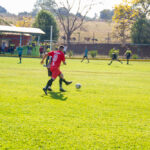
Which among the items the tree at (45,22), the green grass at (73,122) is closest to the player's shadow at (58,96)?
the green grass at (73,122)

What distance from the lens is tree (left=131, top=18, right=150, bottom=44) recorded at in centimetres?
5394

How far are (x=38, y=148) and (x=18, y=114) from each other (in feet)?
7.50

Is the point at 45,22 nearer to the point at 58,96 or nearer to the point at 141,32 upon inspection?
the point at 141,32

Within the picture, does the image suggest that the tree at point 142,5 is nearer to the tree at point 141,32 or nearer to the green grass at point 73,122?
the tree at point 141,32

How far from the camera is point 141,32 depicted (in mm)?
54312

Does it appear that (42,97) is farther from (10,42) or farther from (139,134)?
(10,42)

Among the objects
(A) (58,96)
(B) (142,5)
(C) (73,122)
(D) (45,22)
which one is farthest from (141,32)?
(C) (73,122)

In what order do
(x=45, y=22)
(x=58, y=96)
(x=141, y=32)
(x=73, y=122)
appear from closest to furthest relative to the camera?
(x=73, y=122) → (x=58, y=96) → (x=141, y=32) → (x=45, y=22)

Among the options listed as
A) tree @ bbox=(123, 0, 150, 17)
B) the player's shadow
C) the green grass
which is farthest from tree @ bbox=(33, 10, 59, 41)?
the green grass

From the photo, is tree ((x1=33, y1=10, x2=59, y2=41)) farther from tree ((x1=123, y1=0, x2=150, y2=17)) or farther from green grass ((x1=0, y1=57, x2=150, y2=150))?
green grass ((x1=0, y1=57, x2=150, y2=150))

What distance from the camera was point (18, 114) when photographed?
6738 mm

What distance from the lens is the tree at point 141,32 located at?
5394 cm

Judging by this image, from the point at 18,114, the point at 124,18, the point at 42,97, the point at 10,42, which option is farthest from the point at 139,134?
the point at 124,18

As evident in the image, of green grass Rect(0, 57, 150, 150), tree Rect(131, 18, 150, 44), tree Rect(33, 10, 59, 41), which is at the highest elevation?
tree Rect(33, 10, 59, 41)
